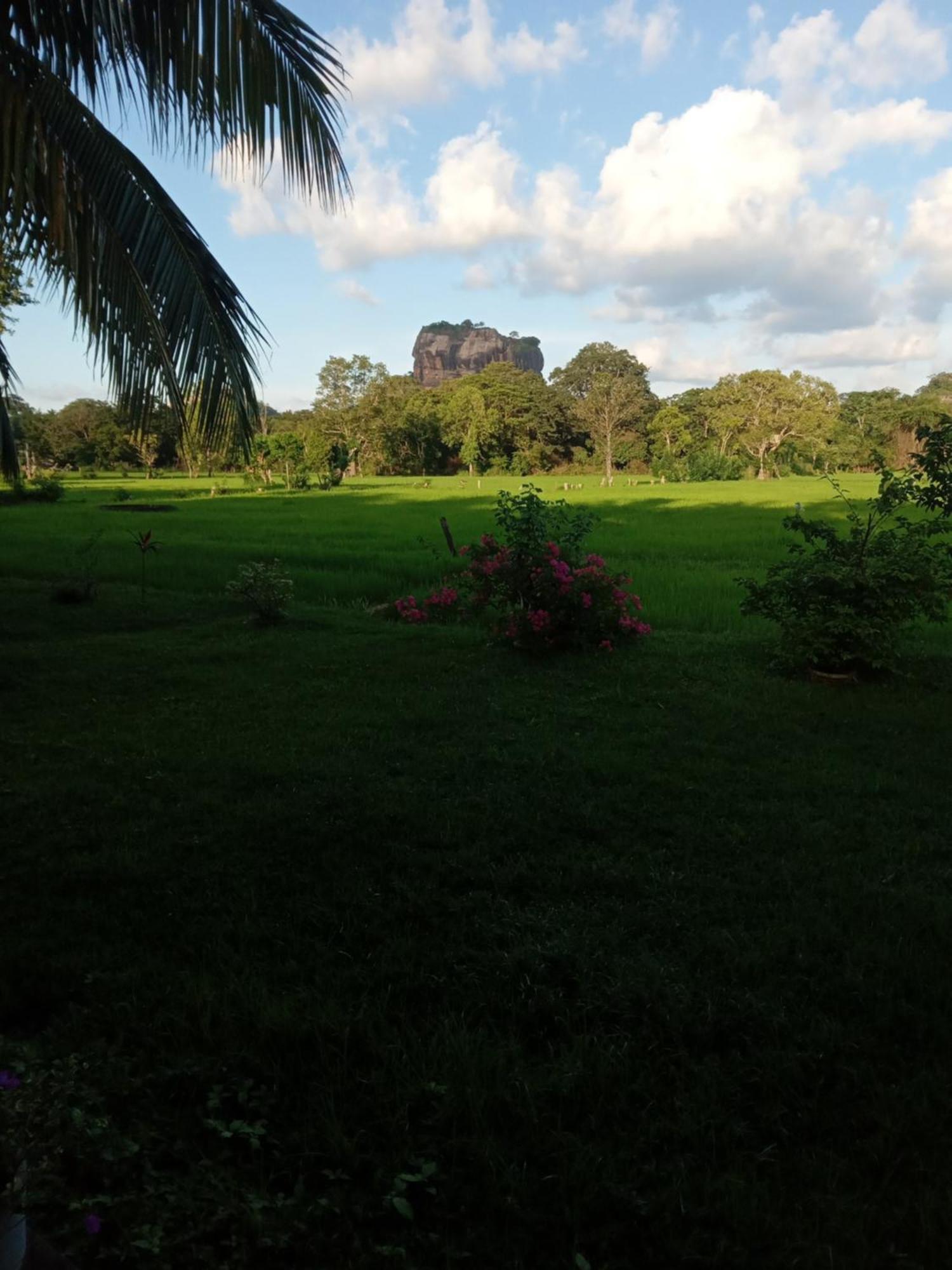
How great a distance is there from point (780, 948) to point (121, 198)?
4.51m

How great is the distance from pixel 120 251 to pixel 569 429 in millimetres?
64110

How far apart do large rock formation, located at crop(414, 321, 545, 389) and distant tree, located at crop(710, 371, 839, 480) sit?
101 metres

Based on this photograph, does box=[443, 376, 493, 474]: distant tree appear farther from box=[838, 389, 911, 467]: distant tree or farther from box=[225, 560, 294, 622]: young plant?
box=[225, 560, 294, 622]: young plant

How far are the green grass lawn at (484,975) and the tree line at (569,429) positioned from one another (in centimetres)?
4568

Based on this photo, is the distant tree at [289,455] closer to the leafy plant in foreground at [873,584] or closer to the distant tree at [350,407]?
the distant tree at [350,407]

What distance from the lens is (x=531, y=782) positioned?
459 centimetres

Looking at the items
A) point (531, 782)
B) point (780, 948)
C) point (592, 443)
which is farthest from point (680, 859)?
point (592, 443)

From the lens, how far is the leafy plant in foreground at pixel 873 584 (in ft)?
22.2

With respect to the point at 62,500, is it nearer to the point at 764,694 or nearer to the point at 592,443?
the point at 764,694

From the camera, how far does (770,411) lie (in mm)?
57438

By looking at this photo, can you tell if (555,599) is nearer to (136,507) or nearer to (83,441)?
(136,507)

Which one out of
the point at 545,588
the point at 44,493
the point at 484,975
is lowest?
the point at 484,975

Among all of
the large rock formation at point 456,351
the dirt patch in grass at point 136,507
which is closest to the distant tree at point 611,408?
the dirt patch in grass at point 136,507

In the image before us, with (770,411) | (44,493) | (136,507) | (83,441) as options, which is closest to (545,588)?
(136,507)
